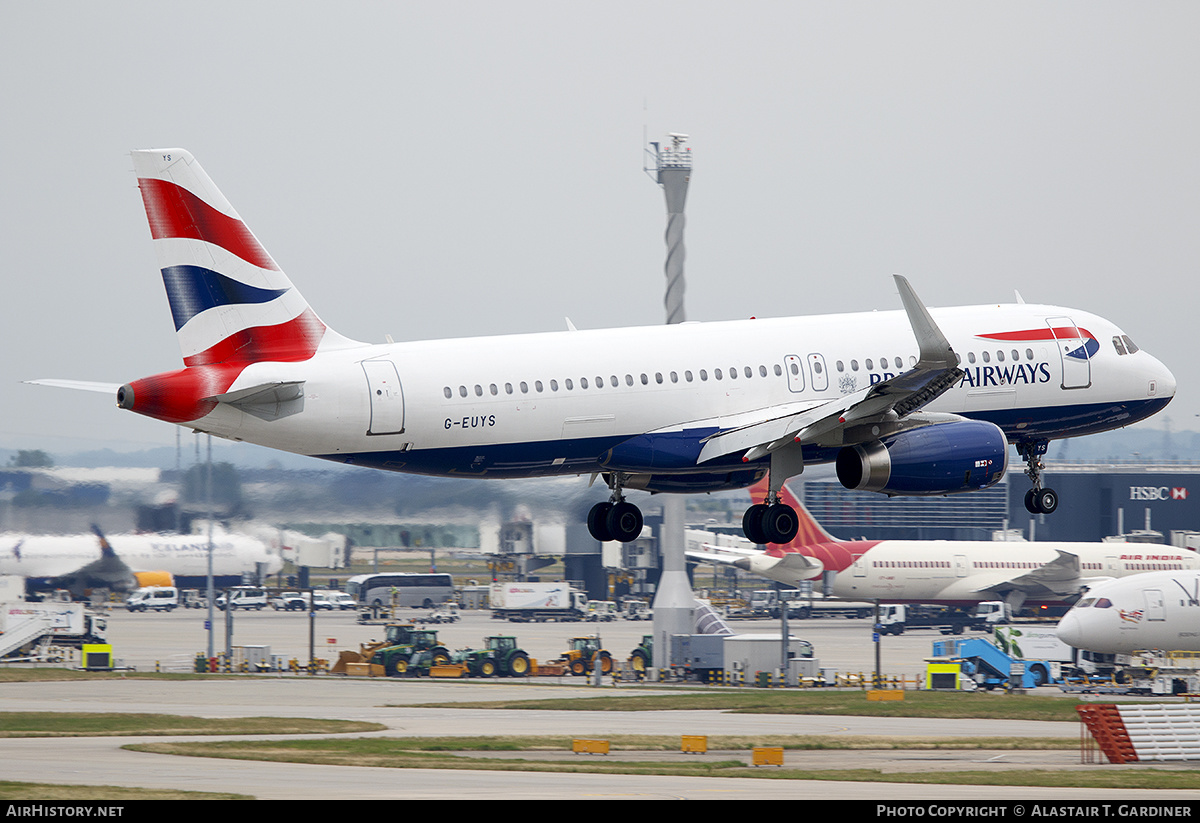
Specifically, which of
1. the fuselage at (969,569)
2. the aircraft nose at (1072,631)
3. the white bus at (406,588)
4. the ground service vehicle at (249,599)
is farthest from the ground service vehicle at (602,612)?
the aircraft nose at (1072,631)

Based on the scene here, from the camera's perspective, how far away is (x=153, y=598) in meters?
122

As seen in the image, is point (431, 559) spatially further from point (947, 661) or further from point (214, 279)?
point (214, 279)

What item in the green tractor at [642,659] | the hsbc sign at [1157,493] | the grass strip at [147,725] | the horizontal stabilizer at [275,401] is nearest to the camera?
the horizontal stabilizer at [275,401]

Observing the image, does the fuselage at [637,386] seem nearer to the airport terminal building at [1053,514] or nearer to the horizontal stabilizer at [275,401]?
the horizontal stabilizer at [275,401]

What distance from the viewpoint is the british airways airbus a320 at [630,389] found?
3594 centimetres

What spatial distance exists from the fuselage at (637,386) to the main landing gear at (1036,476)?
56 centimetres

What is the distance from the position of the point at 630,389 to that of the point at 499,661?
49508 mm

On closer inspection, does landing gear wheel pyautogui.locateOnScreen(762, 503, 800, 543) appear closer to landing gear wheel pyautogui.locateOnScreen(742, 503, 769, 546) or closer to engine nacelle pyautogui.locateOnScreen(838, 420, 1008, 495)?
landing gear wheel pyautogui.locateOnScreen(742, 503, 769, 546)

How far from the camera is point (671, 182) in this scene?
393ft

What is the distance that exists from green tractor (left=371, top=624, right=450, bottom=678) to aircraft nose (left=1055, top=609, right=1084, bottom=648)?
32981mm

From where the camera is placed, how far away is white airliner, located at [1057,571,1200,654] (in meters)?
79.7

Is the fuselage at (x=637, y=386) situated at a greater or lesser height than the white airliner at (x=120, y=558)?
greater
